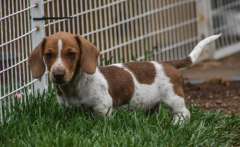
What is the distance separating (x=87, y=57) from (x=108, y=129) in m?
0.68

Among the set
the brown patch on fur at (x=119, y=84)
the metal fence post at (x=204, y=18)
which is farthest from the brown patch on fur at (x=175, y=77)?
the metal fence post at (x=204, y=18)

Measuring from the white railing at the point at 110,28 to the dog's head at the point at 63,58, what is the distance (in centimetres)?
67

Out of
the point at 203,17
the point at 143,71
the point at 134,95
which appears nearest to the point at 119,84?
the point at 134,95

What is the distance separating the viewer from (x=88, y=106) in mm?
7613

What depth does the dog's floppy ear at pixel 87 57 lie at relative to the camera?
24.2 ft

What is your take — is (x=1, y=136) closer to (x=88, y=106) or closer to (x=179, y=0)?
(x=88, y=106)

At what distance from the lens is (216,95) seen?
10.1m

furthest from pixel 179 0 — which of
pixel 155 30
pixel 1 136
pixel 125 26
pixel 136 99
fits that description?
pixel 1 136

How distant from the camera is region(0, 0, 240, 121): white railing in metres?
8.25

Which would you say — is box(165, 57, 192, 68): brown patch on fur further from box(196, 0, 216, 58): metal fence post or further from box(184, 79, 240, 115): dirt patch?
box(196, 0, 216, 58): metal fence post

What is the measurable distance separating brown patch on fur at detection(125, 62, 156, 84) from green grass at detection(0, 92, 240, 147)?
32 centimetres

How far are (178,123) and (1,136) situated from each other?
1.47 meters

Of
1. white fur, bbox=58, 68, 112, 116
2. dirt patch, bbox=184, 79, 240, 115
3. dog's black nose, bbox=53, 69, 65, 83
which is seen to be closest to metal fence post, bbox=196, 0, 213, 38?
dirt patch, bbox=184, 79, 240, 115

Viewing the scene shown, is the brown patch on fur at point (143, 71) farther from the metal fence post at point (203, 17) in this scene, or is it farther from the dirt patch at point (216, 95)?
the metal fence post at point (203, 17)
